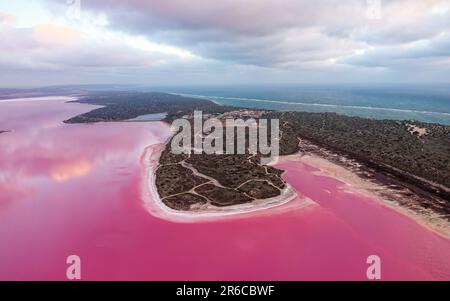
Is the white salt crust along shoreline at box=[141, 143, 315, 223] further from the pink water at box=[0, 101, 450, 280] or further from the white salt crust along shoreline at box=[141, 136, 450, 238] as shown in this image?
the pink water at box=[0, 101, 450, 280]

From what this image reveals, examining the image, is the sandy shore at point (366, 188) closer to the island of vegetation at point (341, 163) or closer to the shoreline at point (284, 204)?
the shoreline at point (284, 204)

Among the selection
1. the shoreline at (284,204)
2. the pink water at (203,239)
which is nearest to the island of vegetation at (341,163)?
the shoreline at (284,204)

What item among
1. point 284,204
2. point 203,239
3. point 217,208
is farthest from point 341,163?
point 203,239

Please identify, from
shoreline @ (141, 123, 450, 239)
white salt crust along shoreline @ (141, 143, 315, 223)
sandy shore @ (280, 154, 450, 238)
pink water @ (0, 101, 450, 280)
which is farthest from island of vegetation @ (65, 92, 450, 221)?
pink water @ (0, 101, 450, 280)

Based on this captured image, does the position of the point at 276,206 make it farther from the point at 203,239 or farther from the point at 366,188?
the point at 366,188

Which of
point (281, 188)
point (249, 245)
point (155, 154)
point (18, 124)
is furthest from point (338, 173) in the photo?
point (18, 124)
